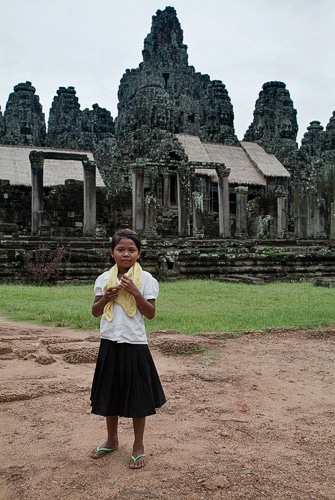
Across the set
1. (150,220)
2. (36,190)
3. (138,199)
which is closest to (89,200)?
(138,199)

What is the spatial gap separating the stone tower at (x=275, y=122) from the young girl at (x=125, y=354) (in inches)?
1329

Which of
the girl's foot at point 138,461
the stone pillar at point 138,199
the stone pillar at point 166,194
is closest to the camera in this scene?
the girl's foot at point 138,461

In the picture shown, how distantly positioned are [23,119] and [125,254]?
37.7 meters

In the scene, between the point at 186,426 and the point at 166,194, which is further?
the point at 166,194

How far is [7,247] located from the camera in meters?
15.2

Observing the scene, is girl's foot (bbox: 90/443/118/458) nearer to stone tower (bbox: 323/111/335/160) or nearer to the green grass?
the green grass

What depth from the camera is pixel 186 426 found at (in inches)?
142

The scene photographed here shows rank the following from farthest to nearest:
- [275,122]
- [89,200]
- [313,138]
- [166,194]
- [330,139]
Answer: [313,138] → [275,122] → [330,139] → [166,194] → [89,200]

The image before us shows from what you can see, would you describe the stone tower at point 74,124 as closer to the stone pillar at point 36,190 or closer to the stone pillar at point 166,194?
the stone pillar at point 166,194

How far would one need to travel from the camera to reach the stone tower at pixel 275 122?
3622 centimetres

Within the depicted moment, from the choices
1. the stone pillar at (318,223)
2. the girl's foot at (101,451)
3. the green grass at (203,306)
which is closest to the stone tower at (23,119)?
the stone pillar at (318,223)

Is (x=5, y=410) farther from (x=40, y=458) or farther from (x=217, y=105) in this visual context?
(x=217, y=105)

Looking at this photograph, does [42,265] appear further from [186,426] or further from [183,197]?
[186,426]

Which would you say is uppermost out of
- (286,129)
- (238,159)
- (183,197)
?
(286,129)
